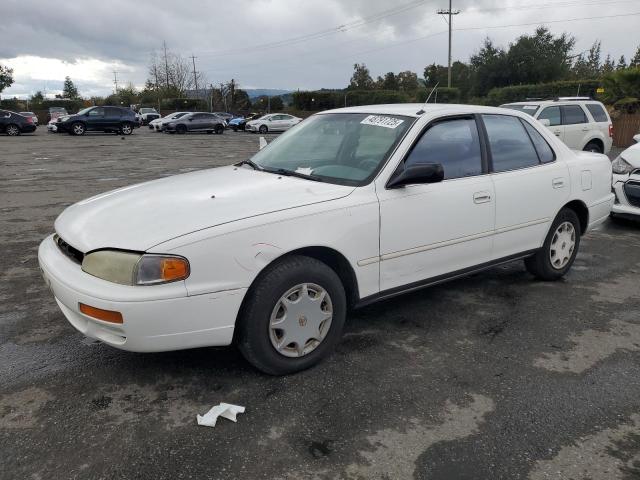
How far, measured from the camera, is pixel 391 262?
343 cm

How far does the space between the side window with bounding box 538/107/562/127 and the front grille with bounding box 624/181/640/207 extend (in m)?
5.52

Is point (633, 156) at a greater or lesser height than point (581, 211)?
greater

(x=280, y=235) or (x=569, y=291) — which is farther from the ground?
(x=280, y=235)

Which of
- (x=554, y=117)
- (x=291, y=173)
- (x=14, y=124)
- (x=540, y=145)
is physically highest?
(x=14, y=124)

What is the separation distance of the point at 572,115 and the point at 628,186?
620 cm

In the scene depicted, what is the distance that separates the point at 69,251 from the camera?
10.3ft

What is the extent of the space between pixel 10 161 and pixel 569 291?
15.5 m

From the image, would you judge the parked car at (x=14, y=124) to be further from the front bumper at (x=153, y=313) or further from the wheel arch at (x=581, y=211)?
the wheel arch at (x=581, y=211)

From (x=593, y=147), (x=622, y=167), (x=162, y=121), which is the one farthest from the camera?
(x=162, y=121)

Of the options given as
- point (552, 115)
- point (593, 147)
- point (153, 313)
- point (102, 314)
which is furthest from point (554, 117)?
point (102, 314)

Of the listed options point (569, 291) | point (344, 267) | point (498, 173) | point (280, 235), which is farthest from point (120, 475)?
point (569, 291)

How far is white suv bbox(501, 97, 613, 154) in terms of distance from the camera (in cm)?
1207

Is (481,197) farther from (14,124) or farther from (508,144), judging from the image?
(14,124)

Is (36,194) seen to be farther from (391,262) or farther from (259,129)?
(259,129)
